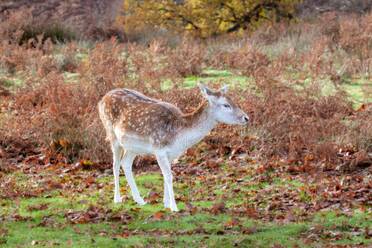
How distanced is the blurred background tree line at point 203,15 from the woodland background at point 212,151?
212 inches

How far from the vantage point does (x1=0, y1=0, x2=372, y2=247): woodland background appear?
11.0m

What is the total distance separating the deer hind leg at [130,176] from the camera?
12523 mm

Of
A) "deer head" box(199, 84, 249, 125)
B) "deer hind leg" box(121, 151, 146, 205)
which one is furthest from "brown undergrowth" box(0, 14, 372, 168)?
"deer head" box(199, 84, 249, 125)

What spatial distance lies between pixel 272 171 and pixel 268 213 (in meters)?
2.92

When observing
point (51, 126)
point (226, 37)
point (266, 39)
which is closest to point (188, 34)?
point (226, 37)

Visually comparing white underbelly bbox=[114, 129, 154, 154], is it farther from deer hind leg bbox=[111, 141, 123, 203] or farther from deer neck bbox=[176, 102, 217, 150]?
deer neck bbox=[176, 102, 217, 150]

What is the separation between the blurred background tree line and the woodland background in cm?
539

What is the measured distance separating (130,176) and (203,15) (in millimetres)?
21971

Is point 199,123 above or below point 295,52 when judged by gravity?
above

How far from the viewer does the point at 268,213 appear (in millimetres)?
11922

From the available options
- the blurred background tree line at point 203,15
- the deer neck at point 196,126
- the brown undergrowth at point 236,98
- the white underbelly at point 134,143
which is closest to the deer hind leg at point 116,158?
the white underbelly at point 134,143

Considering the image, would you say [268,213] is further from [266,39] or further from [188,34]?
[188,34]

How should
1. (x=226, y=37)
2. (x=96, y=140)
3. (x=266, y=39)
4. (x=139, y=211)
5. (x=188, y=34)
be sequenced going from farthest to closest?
(x=188, y=34), (x=226, y=37), (x=266, y=39), (x=96, y=140), (x=139, y=211)

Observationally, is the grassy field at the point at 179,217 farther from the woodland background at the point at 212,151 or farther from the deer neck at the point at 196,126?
the deer neck at the point at 196,126
